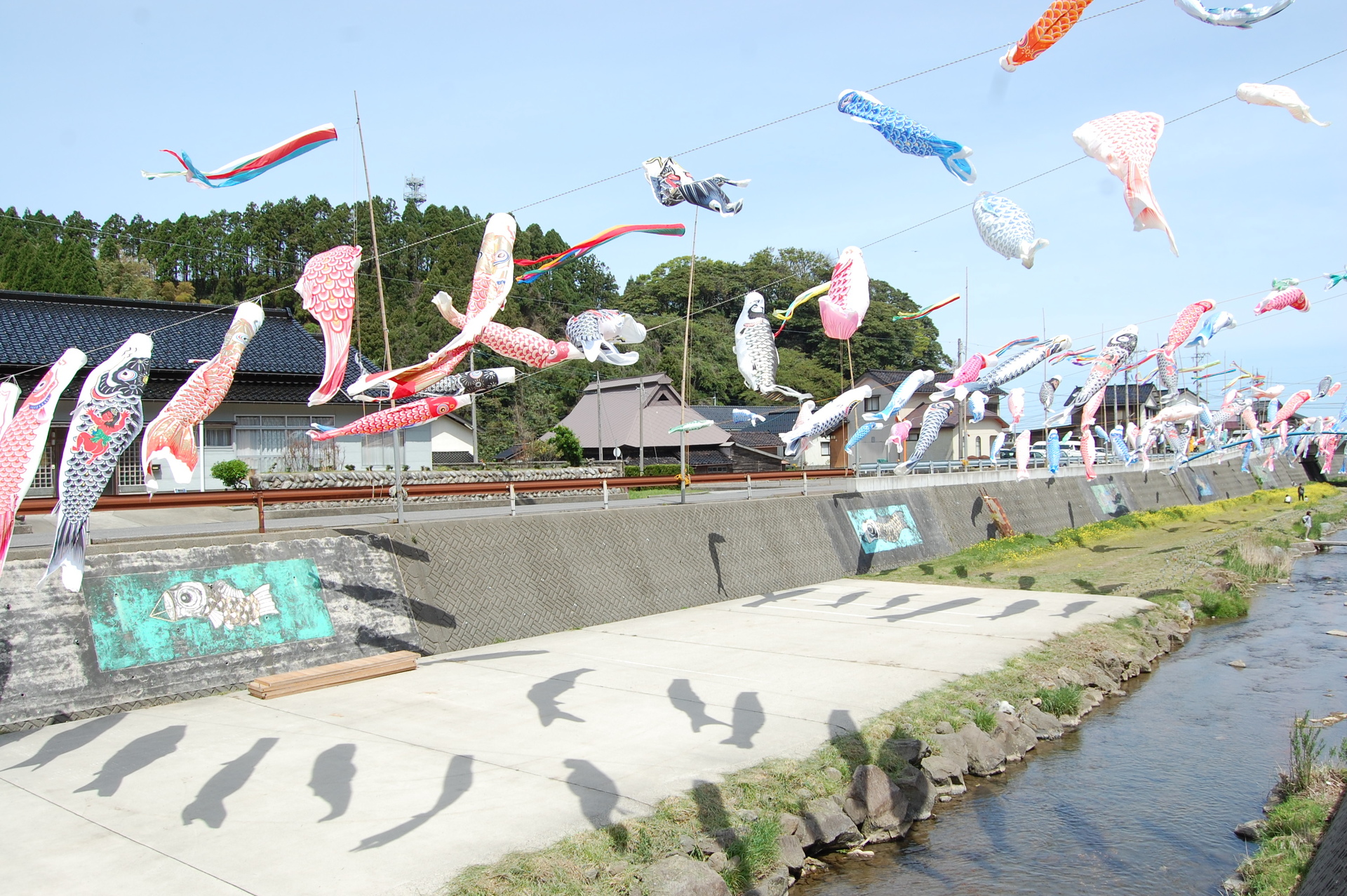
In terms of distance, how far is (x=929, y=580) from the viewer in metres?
17.5

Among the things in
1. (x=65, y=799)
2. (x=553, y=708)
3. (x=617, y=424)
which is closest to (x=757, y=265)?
(x=617, y=424)

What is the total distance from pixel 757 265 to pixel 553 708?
115ft

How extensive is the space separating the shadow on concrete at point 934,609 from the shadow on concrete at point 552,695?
5.28 m

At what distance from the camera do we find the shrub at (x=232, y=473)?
17.3 m

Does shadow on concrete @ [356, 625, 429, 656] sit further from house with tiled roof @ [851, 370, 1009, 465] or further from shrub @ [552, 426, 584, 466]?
shrub @ [552, 426, 584, 466]

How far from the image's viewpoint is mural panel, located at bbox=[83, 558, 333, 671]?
8.85 meters

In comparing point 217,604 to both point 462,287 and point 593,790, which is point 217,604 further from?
point 462,287

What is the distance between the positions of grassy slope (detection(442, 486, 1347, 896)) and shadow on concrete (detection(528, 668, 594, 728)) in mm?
2178

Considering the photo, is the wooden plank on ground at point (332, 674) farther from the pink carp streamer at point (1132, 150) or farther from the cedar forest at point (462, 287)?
the cedar forest at point (462, 287)

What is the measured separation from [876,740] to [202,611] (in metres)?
6.83

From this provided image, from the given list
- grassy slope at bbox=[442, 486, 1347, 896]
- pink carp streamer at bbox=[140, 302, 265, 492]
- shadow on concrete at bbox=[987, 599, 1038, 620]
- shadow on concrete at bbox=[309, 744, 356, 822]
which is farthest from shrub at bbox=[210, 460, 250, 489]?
shadow on concrete at bbox=[987, 599, 1038, 620]

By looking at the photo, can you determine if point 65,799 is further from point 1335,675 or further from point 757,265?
point 757,265

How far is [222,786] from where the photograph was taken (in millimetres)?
6516

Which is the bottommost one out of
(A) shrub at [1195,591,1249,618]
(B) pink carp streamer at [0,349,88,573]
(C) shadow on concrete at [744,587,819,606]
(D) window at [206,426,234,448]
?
(A) shrub at [1195,591,1249,618]
